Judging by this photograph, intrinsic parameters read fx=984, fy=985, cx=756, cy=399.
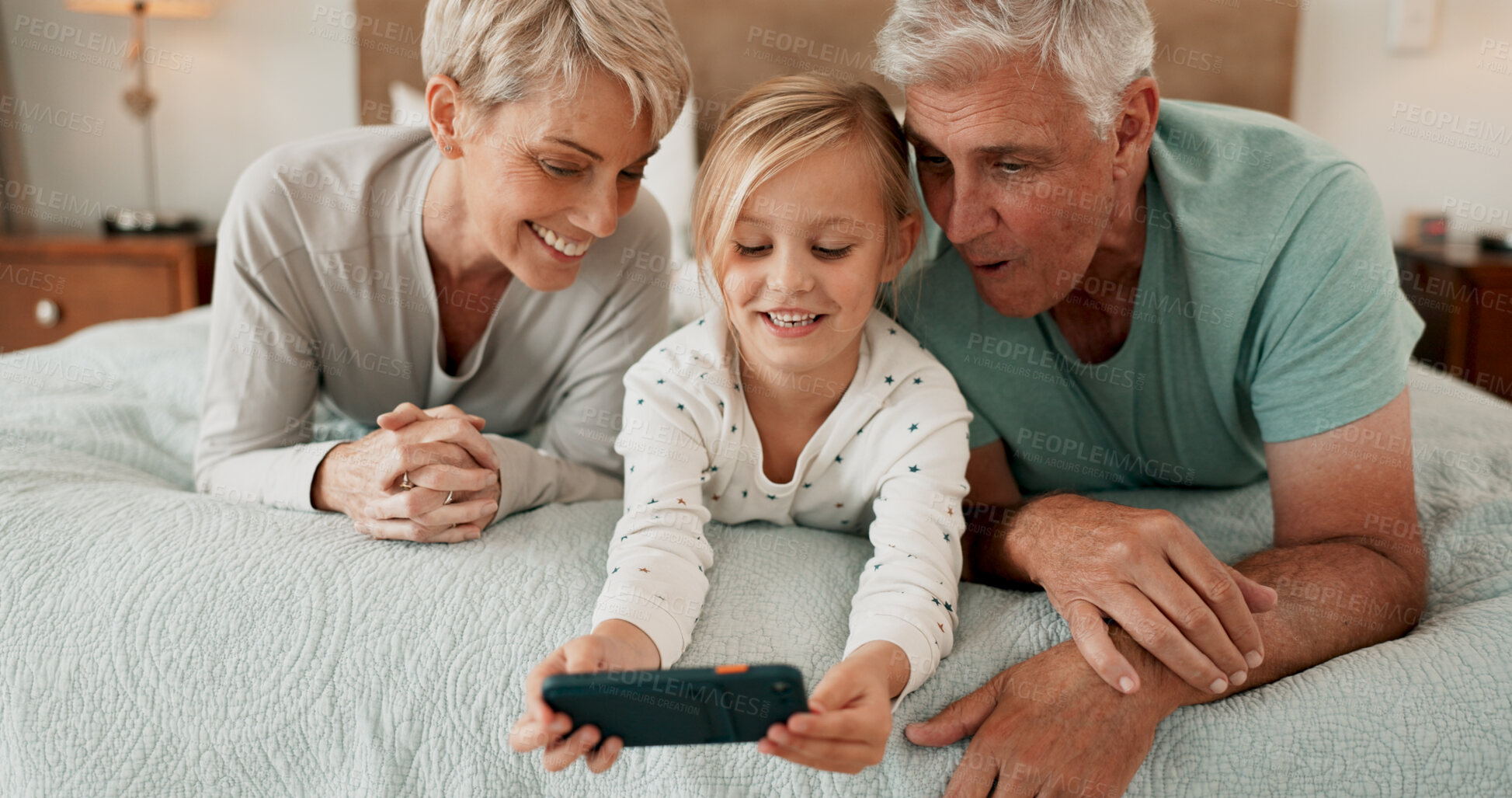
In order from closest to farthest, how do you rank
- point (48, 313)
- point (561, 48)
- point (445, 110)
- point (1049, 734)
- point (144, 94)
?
point (1049, 734) < point (561, 48) < point (445, 110) < point (48, 313) < point (144, 94)

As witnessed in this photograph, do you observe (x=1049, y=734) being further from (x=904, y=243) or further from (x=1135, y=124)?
(x=1135, y=124)

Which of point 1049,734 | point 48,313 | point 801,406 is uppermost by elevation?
point 801,406

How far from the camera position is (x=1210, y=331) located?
3.76ft

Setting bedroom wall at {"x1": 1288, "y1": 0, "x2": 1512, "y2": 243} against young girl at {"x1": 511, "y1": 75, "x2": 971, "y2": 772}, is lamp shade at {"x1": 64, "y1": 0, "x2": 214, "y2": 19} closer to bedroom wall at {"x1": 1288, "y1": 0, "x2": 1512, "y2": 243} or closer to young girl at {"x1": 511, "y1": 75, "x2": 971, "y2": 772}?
young girl at {"x1": 511, "y1": 75, "x2": 971, "y2": 772}

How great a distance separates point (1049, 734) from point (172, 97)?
3.46m

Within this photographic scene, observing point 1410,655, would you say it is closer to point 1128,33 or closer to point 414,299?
point 1128,33

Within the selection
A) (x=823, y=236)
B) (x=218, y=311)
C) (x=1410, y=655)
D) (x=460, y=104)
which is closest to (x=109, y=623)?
(x=218, y=311)

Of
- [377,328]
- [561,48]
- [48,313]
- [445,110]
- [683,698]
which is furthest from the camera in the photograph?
[48,313]

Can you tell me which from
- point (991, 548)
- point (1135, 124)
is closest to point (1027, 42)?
point (1135, 124)

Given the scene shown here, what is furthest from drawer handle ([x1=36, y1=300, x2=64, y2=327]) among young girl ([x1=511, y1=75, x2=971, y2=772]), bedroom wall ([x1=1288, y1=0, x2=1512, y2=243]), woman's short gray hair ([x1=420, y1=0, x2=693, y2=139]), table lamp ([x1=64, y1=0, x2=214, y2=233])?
bedroom wall ([x1=1288, y1=0, x2=1512, y2=243])

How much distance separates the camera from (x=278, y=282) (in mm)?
1292

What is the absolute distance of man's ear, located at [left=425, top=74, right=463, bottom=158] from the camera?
46.1 inches

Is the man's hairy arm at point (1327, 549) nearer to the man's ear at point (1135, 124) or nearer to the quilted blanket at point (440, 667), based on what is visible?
the quilted blanket at point (440, 667)

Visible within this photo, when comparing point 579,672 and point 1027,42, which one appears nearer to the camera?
point 579,672
